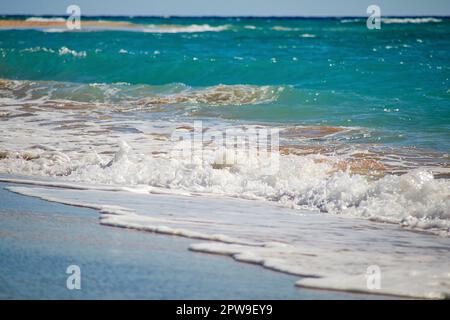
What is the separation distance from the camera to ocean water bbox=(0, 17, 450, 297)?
6.54 m

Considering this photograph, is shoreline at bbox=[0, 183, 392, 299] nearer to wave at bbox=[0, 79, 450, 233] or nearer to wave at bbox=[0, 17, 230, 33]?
wave at bbox=[0, 79, 450, 233]

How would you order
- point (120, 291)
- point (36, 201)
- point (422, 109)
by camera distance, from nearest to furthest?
1. point (120, 291)
2. point (36, 201)
3. point (422, 109)

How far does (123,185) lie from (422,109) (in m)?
8.83

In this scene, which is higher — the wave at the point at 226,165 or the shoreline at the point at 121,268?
the shoreline at the point at 121,268

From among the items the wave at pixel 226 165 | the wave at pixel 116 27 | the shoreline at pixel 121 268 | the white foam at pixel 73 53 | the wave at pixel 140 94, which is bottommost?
the wave at pixel 140 94

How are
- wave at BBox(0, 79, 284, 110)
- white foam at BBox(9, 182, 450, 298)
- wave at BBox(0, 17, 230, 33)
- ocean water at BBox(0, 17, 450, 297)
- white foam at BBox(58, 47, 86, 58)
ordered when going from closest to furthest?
white foam at BBox(9, 182, 450, 298) → ocean water at BBox(0, 17, 450, 297) → wave at BBox(0, 79, 284, 110) → white foam at BBox(58, 47, 86, 58) → wave at BBox(0, 17, 230, 33)

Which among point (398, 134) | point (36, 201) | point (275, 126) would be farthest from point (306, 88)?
point (36, 201)

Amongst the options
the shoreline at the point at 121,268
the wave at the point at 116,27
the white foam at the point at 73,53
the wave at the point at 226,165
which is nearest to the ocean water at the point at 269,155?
the wave at the point at 226,165

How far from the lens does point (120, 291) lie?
15.1 feet

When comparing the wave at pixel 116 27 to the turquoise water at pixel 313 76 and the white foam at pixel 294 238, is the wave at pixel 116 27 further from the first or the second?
the white foam at pixel 294 238

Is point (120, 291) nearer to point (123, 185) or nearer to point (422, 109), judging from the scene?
point (123, 185)

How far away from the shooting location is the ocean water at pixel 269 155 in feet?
21.4

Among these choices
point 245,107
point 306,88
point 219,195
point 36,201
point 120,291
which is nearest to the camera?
point 120,291

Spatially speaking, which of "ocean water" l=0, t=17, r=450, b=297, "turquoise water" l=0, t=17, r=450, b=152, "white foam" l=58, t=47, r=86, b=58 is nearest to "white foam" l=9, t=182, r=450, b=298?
"ocean water" l=0, t=17, r=450, b=297
